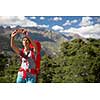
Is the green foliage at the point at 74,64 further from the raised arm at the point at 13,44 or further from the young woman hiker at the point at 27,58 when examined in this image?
the raised arm at the point at 13,44

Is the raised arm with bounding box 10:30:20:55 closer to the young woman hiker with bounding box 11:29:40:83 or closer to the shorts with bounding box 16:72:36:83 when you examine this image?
the young woman hiker with bounding box 11:29:40:83

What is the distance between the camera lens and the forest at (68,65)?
6.84m

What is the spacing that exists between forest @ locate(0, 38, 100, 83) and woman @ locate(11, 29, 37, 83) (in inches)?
1.8

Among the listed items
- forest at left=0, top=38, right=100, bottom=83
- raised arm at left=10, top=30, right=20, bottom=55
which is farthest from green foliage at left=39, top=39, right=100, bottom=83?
raised arm at left=10, top=30, right=20, bottom=55

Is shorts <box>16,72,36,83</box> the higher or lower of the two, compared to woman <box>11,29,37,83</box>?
lower

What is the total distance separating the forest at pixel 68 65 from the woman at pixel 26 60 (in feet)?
0.15

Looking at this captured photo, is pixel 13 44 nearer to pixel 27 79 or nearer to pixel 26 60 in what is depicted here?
pixel 26 60

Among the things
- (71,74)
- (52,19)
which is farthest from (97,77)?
(52,19)

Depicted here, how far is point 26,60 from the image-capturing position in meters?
6.88

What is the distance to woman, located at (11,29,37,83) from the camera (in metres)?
6.84

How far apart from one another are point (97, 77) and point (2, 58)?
0.86 metres
